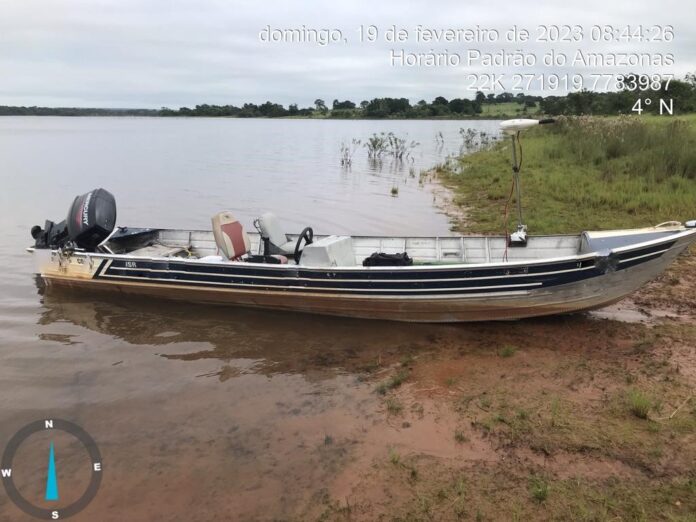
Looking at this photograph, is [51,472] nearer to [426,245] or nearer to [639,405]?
[639,405]

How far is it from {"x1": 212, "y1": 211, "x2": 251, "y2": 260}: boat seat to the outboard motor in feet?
7.51

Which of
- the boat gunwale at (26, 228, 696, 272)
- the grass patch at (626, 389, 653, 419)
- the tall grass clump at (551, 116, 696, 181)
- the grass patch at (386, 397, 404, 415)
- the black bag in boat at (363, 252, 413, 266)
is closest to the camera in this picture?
the grass patch at (626, 389, 653, 419)

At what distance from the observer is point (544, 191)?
1553 centimetres

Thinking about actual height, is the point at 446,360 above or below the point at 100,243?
below

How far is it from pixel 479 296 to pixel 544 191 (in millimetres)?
9470

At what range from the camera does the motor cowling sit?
910cm

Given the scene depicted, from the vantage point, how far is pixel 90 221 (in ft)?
29.8

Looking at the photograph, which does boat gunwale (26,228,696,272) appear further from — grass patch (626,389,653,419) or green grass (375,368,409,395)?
grass patch (626,389,653,419)

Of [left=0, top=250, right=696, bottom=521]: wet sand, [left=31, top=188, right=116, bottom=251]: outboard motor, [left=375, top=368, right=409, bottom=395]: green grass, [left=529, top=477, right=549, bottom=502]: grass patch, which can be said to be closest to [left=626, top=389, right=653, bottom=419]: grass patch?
[left=0, top=250, right=696, bottom=521]: wet sand

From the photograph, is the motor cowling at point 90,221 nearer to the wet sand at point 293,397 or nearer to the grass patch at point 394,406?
the wet sand at point 293,397

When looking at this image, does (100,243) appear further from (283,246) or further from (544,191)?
(544,191)

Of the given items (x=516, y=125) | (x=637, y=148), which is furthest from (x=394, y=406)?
(x=637, y=148)

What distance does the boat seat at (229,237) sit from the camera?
845 cm

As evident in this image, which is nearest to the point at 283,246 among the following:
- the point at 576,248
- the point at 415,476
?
the point at 576,248
